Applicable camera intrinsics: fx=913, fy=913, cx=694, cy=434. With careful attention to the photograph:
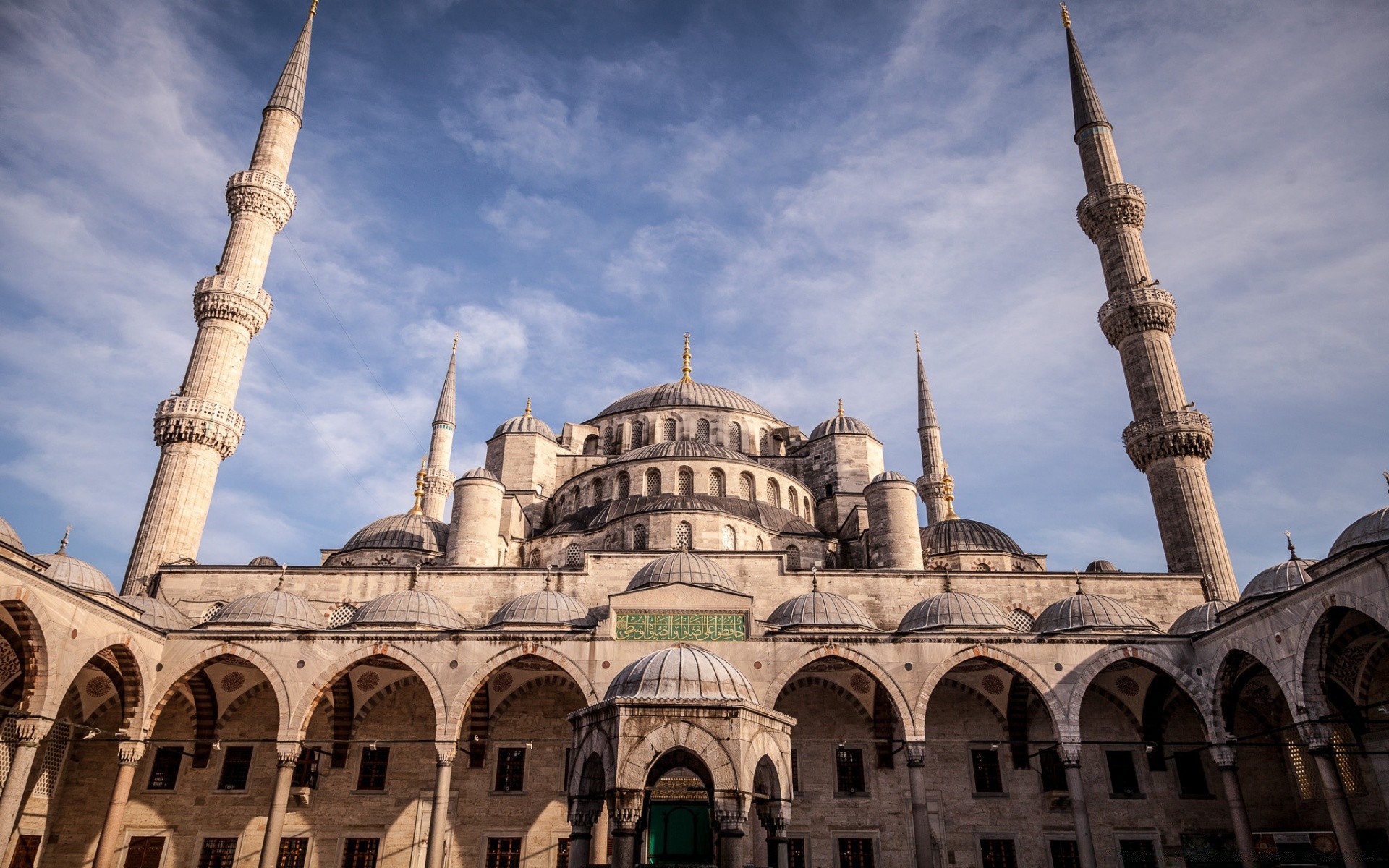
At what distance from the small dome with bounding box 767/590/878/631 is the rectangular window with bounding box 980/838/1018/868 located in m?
4.43

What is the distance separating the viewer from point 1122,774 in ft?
56.0

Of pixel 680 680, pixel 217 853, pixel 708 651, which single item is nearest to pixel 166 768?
pixel 217 853

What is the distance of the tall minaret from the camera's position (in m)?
19.6

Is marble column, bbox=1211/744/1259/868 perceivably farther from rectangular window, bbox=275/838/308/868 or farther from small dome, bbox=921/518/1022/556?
rectangular window, bbox=275/838/308/868

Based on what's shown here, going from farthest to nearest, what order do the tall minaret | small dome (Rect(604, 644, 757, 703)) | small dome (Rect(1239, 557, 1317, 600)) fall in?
1. the tall minaret
2. small dome (Rect(1239, 557, 1317, 600))
3. small dome (Rect(604, 644, 757, 703))

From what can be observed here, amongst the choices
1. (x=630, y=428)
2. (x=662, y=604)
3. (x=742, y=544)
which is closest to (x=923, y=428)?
(x=630, y=428)

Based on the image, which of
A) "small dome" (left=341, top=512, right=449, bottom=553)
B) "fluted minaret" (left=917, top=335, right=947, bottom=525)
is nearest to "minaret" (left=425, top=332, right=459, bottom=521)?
"small dome" (left=341, top=512, right=449, bottom=553)

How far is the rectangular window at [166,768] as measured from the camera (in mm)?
16781

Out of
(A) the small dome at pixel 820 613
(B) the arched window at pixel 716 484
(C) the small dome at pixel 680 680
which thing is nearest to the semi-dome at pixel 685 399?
(B) the arched window at pixel 716 484

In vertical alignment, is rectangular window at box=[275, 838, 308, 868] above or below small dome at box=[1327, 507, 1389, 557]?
below

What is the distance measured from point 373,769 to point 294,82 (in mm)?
18840

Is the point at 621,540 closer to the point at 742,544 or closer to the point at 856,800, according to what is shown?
the point at 742,544

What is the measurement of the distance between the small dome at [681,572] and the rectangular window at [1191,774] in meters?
8.96

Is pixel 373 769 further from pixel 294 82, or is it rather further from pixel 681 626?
pixel 294 82
